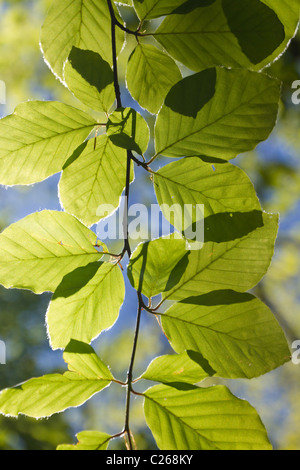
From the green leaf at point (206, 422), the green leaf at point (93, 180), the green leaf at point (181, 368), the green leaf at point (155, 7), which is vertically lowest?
the green leaf at point (206, 422)

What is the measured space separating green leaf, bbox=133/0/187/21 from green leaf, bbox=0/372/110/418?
0.54 meters

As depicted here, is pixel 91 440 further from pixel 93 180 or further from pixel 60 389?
pixel 93 180

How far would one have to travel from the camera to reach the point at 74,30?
2.16 feet

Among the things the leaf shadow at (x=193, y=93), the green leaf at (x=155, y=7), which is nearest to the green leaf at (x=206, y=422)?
the leaf shadow at (x=193, y=93)

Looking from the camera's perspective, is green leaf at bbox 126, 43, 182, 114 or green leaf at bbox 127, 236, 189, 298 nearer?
green leaf at bbox 127, 236, 189, 298

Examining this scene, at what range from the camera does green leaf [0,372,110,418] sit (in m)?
0.48

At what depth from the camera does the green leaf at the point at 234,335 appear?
1.55 feet

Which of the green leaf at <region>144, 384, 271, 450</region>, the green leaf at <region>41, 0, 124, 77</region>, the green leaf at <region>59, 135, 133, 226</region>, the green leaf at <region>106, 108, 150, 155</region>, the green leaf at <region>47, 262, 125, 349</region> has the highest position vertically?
the green leaf at <region>41, 0, 124, 77</region>

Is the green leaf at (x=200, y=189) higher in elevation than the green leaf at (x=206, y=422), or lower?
higher

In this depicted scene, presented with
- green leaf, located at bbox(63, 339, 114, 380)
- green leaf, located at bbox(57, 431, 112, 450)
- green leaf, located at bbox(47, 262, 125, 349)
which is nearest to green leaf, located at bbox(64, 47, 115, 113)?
green leaf, located at bbox(47, 262, 125, 349)

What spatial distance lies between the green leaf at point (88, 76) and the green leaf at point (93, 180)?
0.07 m

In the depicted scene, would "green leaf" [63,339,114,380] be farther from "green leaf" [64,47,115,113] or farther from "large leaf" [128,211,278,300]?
"green leaf" [64,47,115,113]

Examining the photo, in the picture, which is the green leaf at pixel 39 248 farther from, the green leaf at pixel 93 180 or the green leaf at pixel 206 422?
the green leaf at pixel 206 422
